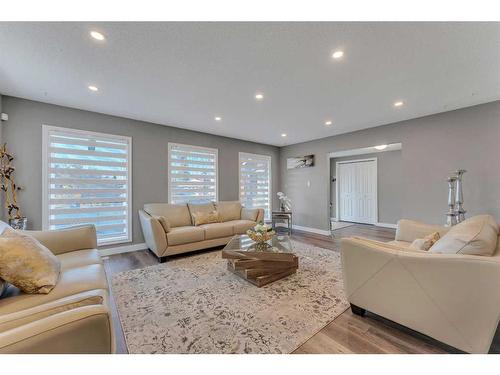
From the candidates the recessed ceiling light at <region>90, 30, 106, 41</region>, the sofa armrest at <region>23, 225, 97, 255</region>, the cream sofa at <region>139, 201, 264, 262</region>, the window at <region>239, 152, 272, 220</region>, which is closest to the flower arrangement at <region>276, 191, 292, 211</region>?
the window at <region>239, 152, 272, 220</region>

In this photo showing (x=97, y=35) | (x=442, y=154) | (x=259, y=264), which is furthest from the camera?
(x=442, y=154)

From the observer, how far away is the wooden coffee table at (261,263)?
2.35 m

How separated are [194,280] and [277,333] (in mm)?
1279

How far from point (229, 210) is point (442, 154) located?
3.99 meters

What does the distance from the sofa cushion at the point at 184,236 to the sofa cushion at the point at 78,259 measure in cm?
106

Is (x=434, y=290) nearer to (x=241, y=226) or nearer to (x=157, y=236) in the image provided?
(x=241, y=226)

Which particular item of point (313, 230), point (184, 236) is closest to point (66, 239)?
point (184, 236)

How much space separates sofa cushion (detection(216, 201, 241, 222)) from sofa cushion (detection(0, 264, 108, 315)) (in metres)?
2.59

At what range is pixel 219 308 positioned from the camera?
1864mm

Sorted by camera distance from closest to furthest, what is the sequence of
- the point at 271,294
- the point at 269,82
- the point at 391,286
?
the point at 391,286, the point at 271,294, the point at 269,82
